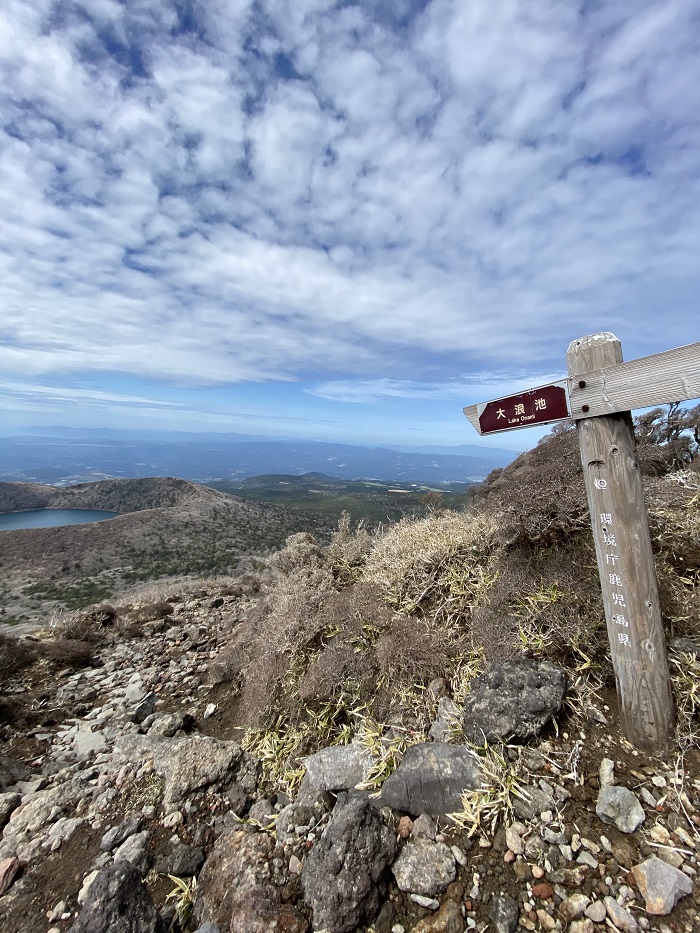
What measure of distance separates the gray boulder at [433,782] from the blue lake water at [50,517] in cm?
5446

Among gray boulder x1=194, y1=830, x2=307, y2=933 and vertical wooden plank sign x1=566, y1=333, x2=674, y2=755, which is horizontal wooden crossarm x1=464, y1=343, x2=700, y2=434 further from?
gray boulder x1=194, y1=830, x2=307, y2=933

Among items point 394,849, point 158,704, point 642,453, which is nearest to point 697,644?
point 394,849

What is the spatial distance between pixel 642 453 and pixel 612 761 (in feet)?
16.7

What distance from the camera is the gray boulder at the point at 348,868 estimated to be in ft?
8.69

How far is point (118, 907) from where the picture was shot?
2.86 metres

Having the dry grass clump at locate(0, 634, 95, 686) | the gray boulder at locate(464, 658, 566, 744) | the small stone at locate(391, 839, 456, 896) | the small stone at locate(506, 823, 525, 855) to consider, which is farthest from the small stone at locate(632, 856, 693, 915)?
the dry grass clump at locate(0, 634, 95, 686)

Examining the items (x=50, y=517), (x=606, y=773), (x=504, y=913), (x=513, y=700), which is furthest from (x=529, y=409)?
(x=50, y=517)

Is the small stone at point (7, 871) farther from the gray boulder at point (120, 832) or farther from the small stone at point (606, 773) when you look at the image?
the small stone at point (606, 773)

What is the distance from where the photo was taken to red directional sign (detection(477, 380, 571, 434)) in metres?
3.31

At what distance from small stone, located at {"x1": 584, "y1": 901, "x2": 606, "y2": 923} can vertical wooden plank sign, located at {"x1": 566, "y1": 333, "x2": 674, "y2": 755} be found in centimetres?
120

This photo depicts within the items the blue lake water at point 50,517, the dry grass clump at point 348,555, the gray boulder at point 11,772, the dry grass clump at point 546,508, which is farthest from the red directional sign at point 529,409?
the blue lake water at point 50,517

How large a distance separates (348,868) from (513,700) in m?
1.83

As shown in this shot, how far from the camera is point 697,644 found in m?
3.69

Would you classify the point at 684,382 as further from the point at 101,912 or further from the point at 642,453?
the point at 101,912
